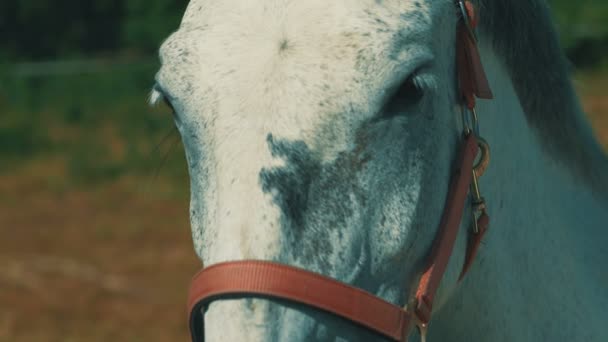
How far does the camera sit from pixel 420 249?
2152mm

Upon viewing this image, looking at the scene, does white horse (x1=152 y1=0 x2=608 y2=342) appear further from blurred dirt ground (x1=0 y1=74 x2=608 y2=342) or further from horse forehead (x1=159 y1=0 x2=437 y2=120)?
blurred dirt ground (x1=0 y1=74 x2=608 y2=342)

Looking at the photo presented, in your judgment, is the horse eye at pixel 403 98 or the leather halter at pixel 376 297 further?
the horse eye at pixel 403 98

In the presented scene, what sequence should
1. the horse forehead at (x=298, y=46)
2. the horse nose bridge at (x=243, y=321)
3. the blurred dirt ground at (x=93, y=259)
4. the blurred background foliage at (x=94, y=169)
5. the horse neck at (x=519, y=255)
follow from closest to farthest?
the horse nose bridge at (x=243, y=321), the horse forehead at (x=298, y=46), the horse neck at (x=519, y=255), the blurred dirt ground at (x=93, y=259), the blurred background foliage at (x=94, y=169)

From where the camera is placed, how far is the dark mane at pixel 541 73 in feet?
8.24

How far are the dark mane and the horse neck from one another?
0.14 ft

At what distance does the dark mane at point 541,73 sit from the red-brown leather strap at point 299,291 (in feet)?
2.63

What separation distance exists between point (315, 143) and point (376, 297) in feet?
1.10

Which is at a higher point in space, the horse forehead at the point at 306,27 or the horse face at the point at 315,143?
the horse forehead at the point at 306,27

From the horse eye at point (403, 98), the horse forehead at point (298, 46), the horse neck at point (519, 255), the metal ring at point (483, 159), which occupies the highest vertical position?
the horse forehead at point (298, 46)

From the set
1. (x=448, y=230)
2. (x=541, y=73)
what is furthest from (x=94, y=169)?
(x=448, y=230)

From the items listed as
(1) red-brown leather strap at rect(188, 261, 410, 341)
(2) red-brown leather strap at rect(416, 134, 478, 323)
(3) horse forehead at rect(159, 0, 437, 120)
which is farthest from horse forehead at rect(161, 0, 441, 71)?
(1) red-brown leather strap at rect(188, 261, 410, 341)

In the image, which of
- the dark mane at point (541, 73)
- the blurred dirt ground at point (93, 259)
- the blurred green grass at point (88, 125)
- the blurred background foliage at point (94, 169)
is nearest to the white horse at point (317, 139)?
the dark mane at point (541, 73)

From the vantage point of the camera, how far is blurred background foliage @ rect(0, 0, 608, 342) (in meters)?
7.84

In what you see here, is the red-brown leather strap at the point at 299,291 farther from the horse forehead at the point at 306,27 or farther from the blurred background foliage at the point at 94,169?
the blurred background foliage at the point at 94,169
